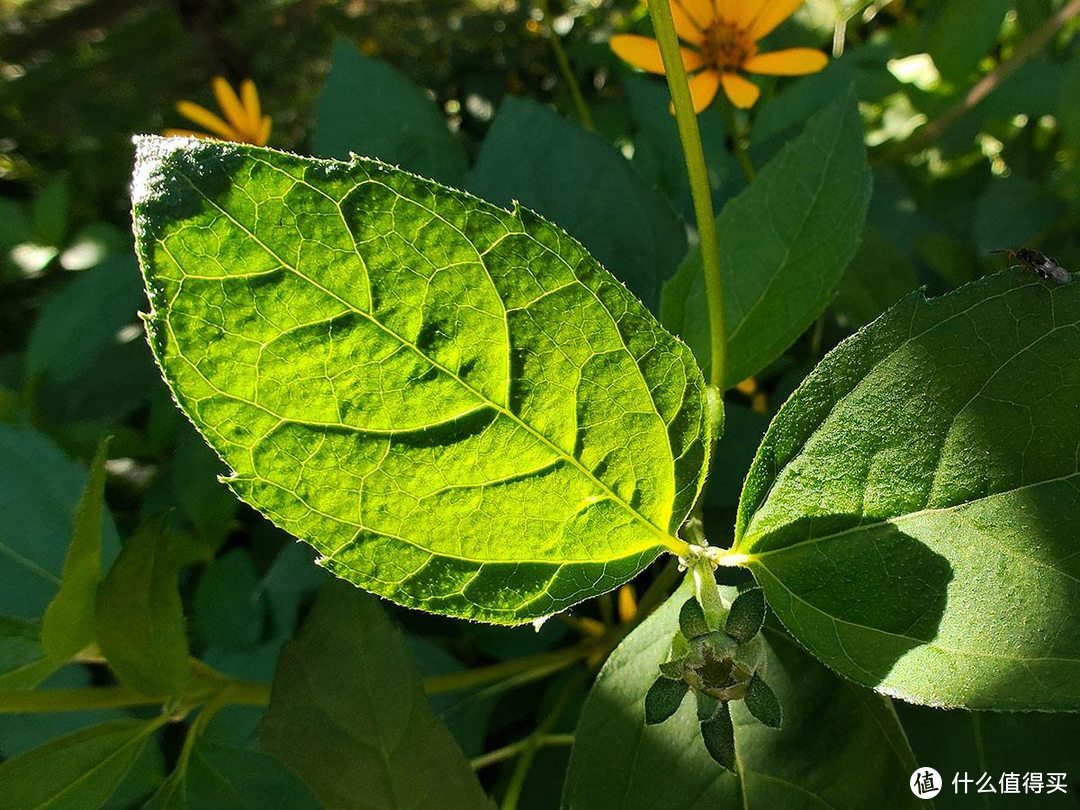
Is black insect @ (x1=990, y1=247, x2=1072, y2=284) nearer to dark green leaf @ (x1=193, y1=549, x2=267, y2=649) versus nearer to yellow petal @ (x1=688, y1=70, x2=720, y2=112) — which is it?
yellow petal @ (x1=688, y1=70, x2=720, y2=112)

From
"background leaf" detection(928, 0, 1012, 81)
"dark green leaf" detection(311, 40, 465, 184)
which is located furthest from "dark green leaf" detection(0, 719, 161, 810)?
"background leaf" detection(928, 0, 1012, 81)

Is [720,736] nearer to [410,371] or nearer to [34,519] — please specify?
[410,371]

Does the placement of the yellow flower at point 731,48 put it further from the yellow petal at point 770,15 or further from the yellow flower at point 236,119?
the yellow flower at point 236,119

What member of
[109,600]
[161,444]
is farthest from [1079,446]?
[161,444]

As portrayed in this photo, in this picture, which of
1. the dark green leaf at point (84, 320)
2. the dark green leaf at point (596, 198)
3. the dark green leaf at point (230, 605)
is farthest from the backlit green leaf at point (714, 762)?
the dark green leaf at point (84, 320)

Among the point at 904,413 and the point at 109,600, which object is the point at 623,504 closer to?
the point at 904,413

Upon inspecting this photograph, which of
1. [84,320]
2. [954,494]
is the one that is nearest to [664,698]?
[954,494]
